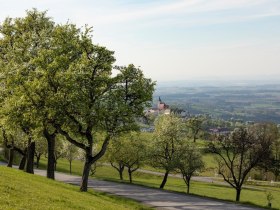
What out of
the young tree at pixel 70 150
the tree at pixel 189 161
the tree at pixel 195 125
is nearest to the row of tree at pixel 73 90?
the tree at pixel 189 161

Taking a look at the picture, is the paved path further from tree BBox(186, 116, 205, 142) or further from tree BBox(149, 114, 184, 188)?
tree BBox(186, 116, 205, 142)

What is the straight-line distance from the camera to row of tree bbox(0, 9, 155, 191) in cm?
3938

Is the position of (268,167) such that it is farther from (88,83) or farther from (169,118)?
(88,83)

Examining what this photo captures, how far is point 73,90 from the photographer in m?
38.8

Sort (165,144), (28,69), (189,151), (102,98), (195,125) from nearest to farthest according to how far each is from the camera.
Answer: (102,98) → (28,69) → (189,151) → (165,144) → (195,125)

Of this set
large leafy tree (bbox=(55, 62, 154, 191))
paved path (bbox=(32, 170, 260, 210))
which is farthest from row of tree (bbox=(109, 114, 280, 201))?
large leafy tree (bbox=(55, 62, 154, 191))

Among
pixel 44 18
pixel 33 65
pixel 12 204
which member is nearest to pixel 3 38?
pixel 44 18

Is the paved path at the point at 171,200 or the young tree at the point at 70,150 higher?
the young tree at the point at 70,150

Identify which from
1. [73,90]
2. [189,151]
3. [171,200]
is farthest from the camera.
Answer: [189,151]

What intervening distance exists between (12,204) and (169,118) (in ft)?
166

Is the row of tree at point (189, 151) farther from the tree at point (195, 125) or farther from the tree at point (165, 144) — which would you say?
the tree at point (195, 125)

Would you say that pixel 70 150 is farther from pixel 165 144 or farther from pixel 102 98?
pixel 102 98

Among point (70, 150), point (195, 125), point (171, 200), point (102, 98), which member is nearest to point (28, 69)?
point (102, 98)

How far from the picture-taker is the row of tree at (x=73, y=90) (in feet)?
129
